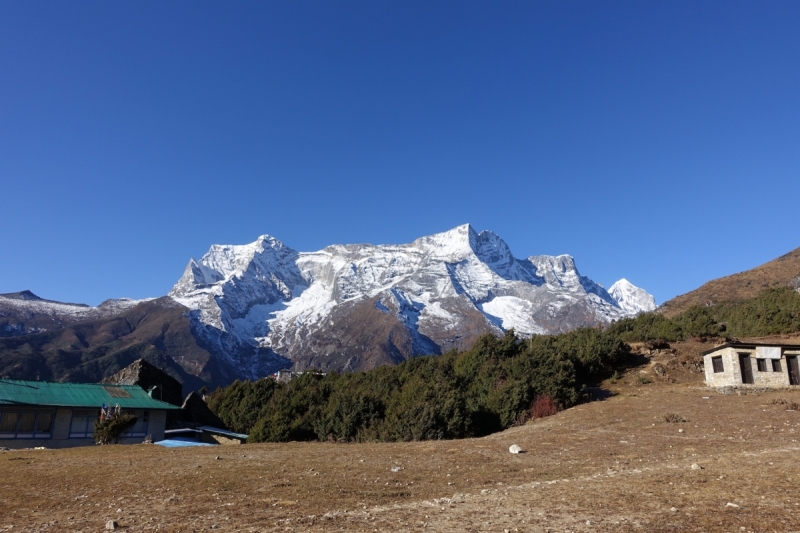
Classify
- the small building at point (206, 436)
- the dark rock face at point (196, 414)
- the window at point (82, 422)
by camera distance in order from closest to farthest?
the window at point (82, 422)
the small building at point (206, 436)
the dark rock face at point (196, 414)

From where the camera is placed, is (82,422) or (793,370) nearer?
(793,370)

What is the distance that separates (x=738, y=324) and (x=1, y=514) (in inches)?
2104

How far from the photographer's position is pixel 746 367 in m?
28.8

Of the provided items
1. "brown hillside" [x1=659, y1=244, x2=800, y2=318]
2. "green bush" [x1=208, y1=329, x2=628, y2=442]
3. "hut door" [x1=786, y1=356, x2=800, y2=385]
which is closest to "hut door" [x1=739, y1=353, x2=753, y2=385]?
"hut door" [x1=786, y1=356, x2=800, y2=385]

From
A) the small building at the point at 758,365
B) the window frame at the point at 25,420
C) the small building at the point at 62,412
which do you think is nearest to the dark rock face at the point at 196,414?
the small building at the point at 62,412

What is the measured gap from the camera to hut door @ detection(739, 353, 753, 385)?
2859cm

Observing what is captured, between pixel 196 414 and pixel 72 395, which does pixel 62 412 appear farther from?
pixel 196 414

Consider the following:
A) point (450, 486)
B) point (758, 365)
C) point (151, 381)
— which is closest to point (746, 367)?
point (758, 365)

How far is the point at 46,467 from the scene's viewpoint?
14.9m

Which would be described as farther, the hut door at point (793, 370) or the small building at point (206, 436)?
the small building at point (206, 436)

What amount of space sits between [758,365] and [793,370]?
243 centimetres

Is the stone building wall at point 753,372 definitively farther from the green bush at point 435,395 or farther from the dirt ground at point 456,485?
the dirt ground at point 456,485

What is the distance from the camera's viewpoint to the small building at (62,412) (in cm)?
2839

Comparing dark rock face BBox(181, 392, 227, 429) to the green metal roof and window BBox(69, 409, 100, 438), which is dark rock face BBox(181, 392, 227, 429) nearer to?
the green metal roof
